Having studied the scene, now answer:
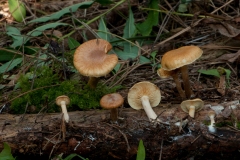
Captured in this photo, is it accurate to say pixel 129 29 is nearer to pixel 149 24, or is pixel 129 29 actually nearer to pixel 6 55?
pixel 149 24

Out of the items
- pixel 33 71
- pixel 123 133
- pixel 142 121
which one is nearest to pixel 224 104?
pixel 142 121

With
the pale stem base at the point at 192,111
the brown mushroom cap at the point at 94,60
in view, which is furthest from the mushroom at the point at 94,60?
the pale stem base at the point at 192,111

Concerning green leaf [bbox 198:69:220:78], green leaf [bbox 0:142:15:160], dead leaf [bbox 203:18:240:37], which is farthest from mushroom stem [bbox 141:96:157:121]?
dead leaf [bbox 203:18:240:37]

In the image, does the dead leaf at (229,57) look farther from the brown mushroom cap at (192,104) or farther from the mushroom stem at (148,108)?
the mushroom stem at (148,108)

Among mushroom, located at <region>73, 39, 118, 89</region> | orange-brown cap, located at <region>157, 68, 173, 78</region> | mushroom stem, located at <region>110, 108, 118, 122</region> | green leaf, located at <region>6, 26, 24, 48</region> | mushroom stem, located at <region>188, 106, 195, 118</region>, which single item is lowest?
mushroom stem, located at <region>188, 106, 195, 118</region>

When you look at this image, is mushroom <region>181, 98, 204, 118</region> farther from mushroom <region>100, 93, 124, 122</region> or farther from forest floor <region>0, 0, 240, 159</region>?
mushroom <region>100, 93, 124, 122</region>

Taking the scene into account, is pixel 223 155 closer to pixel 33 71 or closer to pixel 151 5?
pixel 33 71
